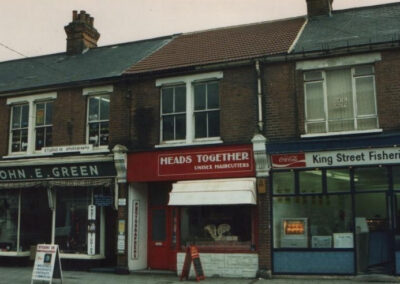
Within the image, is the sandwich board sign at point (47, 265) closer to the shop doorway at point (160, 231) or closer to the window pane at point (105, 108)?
the shop doorway at point (160, 231)

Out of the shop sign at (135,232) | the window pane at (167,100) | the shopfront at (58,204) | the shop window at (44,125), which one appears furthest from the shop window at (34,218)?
the window pane at (167,100)

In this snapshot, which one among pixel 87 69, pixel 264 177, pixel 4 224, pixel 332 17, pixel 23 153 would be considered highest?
pixel 332 17

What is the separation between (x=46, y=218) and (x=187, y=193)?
248 inches

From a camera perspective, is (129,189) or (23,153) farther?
(23,153)

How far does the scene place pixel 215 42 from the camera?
1812 cm

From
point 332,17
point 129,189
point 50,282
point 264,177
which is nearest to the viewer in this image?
point 50,282

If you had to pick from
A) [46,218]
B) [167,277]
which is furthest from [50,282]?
[46,218]

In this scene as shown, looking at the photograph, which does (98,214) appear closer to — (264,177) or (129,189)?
(129,189)

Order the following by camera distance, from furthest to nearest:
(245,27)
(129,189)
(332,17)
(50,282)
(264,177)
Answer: (245,27) → (332,17) → (129,189) → (264,177) → (50,282)

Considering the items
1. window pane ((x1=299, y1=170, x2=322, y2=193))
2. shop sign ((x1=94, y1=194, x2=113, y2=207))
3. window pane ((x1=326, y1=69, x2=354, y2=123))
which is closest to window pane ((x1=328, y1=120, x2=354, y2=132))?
window pane ((x1=326, y1=69, x2=354, y2=123))

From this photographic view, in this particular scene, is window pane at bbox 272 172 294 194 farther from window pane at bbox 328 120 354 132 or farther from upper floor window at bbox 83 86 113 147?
upper floor window at bbox 83 86 113 147

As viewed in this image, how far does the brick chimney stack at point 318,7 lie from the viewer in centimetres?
1848

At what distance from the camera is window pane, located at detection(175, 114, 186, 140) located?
16.1m

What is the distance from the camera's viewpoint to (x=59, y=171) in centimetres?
1747
